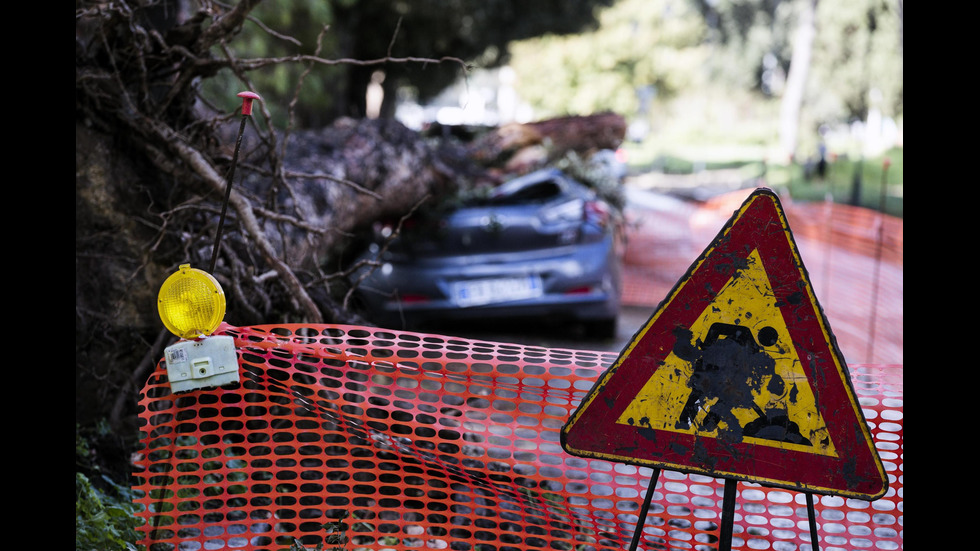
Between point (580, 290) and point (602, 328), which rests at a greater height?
point (580, 290)

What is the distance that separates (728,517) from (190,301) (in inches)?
63.7

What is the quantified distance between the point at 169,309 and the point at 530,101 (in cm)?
3515

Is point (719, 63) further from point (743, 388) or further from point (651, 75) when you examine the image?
point (743, 388)

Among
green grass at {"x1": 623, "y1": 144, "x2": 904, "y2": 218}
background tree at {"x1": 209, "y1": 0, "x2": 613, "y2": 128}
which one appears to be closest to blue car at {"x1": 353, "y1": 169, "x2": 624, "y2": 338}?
green grass at {"x1": 623, "y1": 144, "x2": 904, "y2": 218}

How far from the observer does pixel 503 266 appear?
638cm

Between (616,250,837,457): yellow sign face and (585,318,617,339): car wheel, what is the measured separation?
4.68 m

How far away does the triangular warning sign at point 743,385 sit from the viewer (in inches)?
82.0

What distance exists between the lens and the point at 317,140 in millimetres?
5820

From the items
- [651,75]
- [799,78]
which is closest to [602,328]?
[799,78]

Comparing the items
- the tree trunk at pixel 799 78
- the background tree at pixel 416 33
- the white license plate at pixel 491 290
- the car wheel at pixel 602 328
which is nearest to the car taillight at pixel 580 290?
the white license plate at pixel 491 290

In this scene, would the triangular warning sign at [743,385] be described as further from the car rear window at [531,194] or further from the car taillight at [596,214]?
the car rear window at [531,194]

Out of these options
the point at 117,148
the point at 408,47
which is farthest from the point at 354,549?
the point at 408,47

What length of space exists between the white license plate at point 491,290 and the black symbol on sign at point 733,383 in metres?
4.25

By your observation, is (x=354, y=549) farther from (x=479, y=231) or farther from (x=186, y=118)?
(x=479, y=231)
